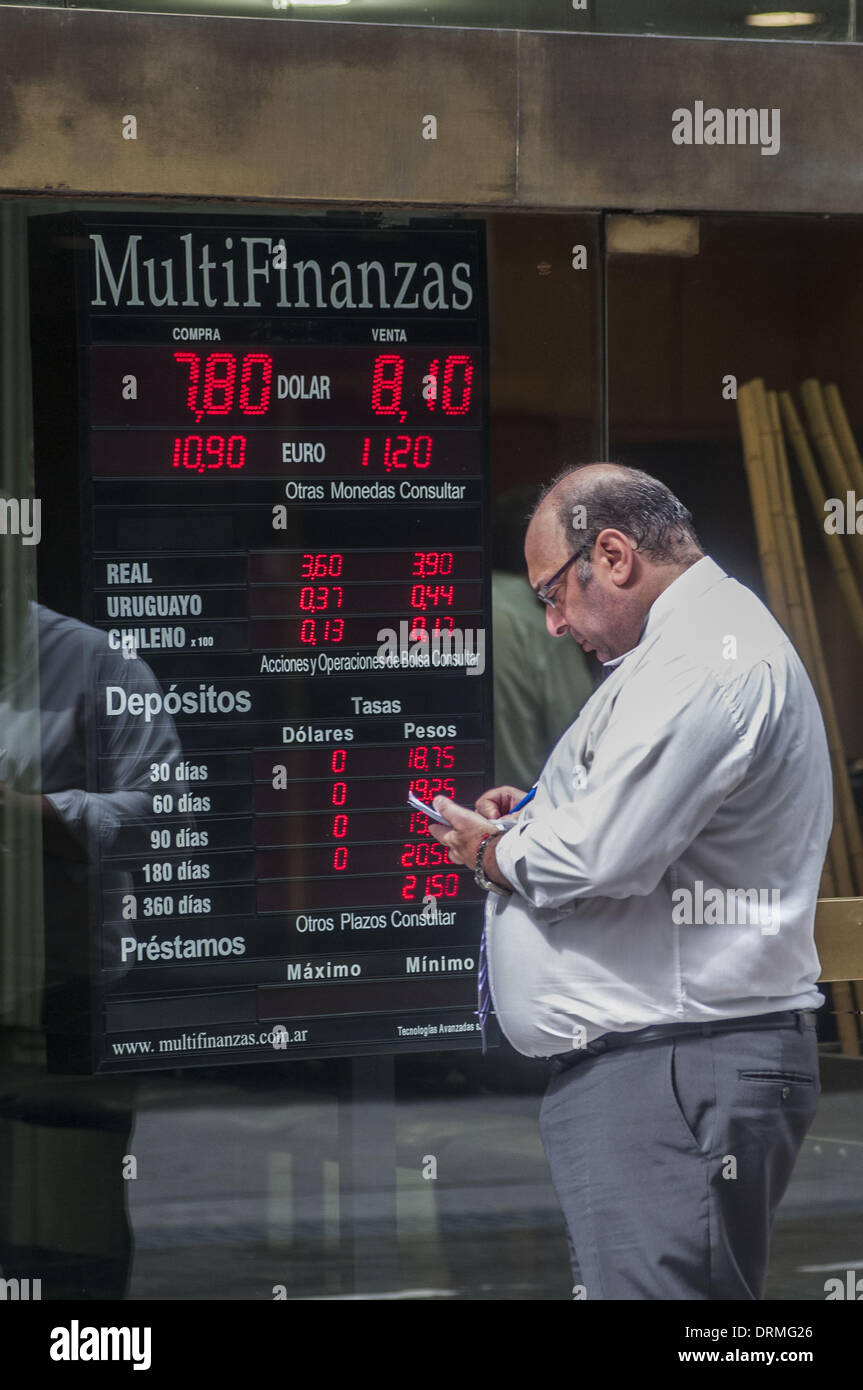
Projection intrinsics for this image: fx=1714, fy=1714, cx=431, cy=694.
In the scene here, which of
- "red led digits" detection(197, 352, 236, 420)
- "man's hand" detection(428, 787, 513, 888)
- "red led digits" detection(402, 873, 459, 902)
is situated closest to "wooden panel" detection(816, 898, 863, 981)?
"red led digits" detection(402, 873, 459, 902)

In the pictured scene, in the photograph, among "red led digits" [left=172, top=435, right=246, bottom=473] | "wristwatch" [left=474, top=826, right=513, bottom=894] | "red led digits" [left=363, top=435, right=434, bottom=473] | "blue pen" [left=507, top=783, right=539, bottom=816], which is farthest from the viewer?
"red led digits" [left=363, top=435, right=434, bottom=473]

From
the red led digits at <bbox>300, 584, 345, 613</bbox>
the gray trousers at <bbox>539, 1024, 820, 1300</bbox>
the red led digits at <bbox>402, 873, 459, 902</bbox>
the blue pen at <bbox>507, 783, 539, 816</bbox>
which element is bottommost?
the gray trousers at <bbox>539, 1024, 820, 1300</bbox>

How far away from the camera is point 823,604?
468 cm

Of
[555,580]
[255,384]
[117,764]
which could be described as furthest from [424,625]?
[555,580]

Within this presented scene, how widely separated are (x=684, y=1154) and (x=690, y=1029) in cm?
23

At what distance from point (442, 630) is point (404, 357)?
0.70 meters

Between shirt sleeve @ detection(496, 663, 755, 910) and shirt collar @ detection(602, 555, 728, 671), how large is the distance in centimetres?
17

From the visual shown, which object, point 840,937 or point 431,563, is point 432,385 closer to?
point 431,563

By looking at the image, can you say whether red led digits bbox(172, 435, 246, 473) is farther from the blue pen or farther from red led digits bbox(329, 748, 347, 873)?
the blue pen

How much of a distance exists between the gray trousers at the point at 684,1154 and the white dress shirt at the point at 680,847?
8 centimetres

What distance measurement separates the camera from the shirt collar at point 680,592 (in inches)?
131

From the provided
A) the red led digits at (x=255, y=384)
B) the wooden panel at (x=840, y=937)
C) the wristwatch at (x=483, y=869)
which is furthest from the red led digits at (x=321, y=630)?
the wooden panel at (x=840, y=937)

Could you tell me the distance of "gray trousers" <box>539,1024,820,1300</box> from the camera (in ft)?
10.4

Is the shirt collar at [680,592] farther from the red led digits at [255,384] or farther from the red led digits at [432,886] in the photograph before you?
the red led digits at [255,384]
